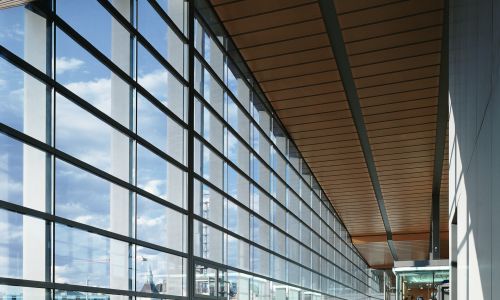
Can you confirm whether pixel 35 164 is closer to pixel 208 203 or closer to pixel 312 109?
pixel 208 203

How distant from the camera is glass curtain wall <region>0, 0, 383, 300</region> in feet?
23.9

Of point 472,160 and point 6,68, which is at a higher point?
point 6,68

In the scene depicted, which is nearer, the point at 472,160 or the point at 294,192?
the point at 472,160

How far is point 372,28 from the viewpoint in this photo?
12.9m

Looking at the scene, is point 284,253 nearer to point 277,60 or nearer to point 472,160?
point 277,60

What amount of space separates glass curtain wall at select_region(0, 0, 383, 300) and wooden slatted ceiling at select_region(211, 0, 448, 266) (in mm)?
978

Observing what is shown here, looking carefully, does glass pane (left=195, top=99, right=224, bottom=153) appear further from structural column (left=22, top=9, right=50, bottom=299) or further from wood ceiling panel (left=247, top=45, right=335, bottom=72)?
structural column (left=22, top=9, right=50, bottom=299)

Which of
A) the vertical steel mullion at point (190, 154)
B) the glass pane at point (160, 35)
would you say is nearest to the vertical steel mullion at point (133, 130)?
the glass pane at point (160, 35)

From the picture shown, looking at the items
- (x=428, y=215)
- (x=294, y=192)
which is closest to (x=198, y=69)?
(x=294, y=192)

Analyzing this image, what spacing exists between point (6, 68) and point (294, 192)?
15433 mm

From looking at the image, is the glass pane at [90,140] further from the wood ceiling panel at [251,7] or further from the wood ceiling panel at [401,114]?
the wood ceiling panel at [401,114]

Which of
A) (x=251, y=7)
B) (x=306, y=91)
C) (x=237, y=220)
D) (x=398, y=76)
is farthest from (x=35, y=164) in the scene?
(x=398, y=76)

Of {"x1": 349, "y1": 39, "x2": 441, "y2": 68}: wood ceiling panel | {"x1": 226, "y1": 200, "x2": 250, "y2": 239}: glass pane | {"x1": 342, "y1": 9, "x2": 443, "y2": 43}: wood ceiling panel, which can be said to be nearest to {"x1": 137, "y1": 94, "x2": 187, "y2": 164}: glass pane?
{"x1": 226, "y1": 200, "x2": 250, "y2": 239}: glass pane

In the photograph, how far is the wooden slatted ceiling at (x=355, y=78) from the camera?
12406mm
